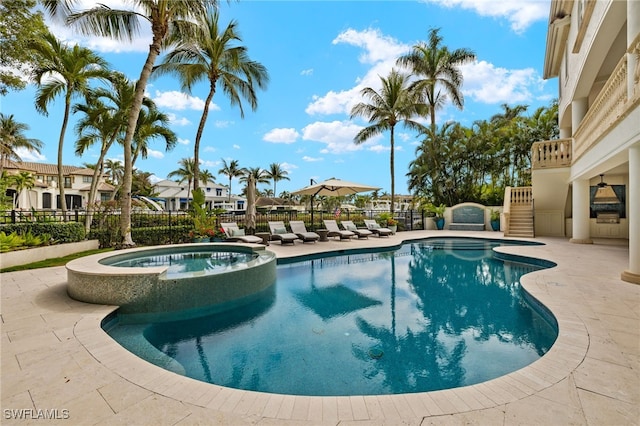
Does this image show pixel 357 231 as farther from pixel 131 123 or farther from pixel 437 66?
pixel 437 66

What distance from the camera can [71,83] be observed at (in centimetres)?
1288

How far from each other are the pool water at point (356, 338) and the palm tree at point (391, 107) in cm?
1367

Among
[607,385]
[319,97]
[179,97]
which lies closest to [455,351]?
[607,385]

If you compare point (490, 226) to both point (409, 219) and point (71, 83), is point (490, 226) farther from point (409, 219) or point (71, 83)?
point (71, 83)

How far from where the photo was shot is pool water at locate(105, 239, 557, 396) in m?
3.22

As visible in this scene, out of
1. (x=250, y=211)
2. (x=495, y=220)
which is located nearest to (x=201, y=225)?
(x=250, y=211)

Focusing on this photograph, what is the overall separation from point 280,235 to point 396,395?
32.6ft

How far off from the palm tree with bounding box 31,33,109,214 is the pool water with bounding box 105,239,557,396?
40.4ft

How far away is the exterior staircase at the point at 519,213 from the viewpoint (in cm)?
1506

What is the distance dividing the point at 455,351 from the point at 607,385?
149 cm

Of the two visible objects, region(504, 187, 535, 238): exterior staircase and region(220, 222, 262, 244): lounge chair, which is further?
region(504, 187, 535, 238): exterior staircase

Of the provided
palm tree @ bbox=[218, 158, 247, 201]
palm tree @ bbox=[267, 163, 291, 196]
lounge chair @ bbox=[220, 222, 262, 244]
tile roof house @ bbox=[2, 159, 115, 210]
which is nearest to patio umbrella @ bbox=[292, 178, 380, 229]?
lounge chair @ bbox=[220, 222, 262, 244]

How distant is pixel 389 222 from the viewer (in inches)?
679

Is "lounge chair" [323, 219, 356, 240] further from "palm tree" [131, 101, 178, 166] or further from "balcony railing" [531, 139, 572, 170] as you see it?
"palm tree" [131, 101, 178, 166]
